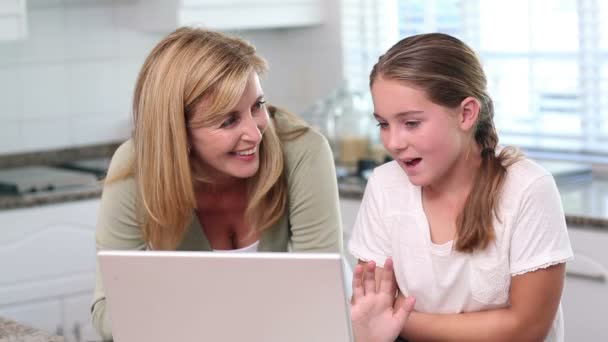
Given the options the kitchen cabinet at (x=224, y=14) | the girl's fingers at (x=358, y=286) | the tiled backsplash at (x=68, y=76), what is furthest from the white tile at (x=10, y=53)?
the girl's fingers at (x=358, y=286)

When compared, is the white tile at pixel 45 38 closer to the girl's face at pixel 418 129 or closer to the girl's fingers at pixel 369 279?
the girl's face at pixel 418 129

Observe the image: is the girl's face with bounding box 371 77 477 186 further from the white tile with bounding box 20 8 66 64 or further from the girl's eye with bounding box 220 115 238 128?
the white tile with bounding box 20 8 66 64

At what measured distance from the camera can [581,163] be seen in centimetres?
318

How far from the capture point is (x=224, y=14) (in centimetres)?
361

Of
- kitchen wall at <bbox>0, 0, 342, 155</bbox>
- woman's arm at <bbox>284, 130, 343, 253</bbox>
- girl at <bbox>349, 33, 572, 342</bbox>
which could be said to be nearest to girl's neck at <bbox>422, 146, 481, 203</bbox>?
girl at <bbox>349, 33, 572, 342</bbox>

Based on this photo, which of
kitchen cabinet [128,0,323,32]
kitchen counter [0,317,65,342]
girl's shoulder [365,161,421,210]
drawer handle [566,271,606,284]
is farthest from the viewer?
kitchen cabinet [128,0,323,32]

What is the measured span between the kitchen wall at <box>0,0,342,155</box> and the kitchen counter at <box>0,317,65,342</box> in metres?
2.07

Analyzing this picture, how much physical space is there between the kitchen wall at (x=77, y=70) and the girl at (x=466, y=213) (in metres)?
2.21

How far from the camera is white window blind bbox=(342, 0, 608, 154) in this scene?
3.13m

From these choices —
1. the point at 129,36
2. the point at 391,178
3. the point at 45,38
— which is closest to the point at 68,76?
the point at 45,38

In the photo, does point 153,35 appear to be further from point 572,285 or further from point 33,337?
point 33,337

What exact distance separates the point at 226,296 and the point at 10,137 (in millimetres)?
2616

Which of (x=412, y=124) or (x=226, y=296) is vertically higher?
(x=412, y=124)

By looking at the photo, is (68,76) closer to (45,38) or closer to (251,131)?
(45,38)
